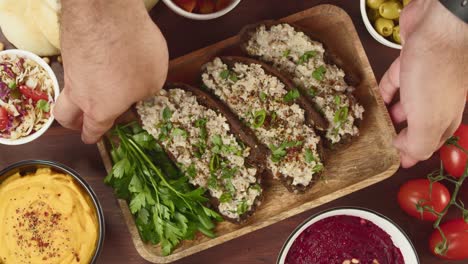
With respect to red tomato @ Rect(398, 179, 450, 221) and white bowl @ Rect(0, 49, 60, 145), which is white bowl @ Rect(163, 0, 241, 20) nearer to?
white bowl @ Rect(0, 49, 60, 145)

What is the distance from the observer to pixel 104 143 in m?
2.73

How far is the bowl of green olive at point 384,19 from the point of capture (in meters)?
2.82

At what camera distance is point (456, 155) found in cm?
289

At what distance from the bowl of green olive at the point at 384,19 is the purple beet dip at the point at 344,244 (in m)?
0.82

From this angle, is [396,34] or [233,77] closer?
[233,77]

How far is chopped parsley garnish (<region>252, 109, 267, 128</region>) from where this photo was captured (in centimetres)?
266

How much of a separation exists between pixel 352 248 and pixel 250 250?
464 millimetres

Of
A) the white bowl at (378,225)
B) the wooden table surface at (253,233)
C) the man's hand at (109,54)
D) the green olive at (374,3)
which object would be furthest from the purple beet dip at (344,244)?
the man's hand at (109,54)

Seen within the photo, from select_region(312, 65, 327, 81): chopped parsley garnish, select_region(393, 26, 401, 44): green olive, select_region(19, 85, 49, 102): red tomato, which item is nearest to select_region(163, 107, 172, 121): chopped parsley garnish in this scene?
select_region(19, 85, 49, 102): red tomato

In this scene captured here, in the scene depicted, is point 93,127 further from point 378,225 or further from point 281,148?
point 378,225

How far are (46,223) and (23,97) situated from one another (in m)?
0.56

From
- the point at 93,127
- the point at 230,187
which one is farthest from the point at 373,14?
the point at 93,127

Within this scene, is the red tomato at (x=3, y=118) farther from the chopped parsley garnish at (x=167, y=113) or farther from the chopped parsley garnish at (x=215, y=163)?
the chopped parsley garnish at (x=215, y=163)

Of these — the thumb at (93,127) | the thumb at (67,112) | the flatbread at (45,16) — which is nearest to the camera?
the thumb at (93,127)
